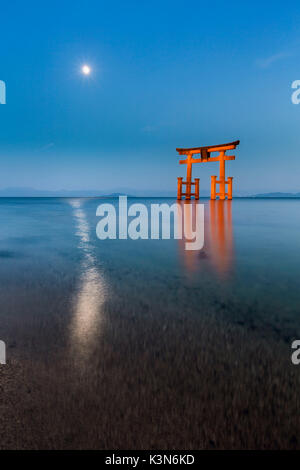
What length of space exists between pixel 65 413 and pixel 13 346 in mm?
801

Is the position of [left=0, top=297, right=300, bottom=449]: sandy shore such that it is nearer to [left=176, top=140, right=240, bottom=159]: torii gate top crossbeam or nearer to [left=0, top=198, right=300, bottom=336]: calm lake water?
[left=0, top=198, right=300, bottom=336]: calm lake water

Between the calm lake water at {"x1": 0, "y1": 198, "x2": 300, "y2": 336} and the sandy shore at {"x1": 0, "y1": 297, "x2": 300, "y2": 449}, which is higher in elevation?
the calm lake water at {"x1": 0, "y1": 198, "x2": 300, "y2": 336}

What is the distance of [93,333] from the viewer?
6.41 feet

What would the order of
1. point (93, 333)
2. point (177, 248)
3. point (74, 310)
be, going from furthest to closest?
1. point (177, 248)
2. point (74, 310)
3. point (93, 333)

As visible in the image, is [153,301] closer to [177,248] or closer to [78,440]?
[78,440]

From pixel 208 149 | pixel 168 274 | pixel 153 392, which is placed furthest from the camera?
pixel 208 149

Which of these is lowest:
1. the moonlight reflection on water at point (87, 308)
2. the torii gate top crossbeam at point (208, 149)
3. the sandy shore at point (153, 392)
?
the sandy shore at point (153, 392)

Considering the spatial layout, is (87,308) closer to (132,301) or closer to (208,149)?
(132,301)

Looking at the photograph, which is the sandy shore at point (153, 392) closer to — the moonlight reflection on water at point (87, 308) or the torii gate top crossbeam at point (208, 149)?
the moonlight reflection on water at point (87, 308)

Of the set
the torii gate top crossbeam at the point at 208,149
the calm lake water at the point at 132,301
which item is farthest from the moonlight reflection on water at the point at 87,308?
the torii gate top crossbeam at the point at 208,149

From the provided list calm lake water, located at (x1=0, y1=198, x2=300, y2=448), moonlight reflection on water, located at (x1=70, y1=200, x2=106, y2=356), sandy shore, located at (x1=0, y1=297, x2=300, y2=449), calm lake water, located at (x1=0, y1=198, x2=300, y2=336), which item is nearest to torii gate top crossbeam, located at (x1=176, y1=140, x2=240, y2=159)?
calm lake water, located at (x1=0, y1=198, x2=300, y2=336)

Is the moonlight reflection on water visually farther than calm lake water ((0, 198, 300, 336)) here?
No

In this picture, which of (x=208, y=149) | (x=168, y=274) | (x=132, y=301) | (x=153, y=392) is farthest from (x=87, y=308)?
(x=208, y=149)
